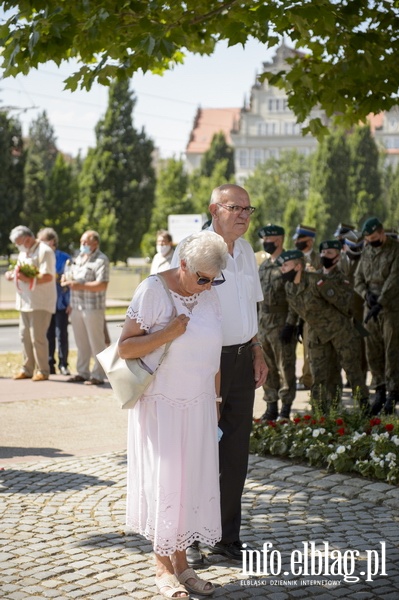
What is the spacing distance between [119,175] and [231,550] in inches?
2280

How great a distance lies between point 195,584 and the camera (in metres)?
5.04

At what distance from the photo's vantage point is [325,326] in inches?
381

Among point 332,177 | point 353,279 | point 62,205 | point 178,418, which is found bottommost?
point 178,418

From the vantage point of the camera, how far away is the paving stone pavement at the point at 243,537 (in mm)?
5137

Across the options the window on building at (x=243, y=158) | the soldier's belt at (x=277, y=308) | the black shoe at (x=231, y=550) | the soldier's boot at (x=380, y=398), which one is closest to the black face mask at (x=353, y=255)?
the soldier's boot at (x=380, y=398)

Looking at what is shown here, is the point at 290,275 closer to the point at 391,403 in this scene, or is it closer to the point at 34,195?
the point at 391,403

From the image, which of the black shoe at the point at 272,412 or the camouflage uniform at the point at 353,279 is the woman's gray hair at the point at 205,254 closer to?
the black shoe at the point at 272,412

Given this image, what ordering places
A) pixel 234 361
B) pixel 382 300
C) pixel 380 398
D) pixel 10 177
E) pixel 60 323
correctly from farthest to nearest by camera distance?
pixel 10 177, pixel 60 323, pixel 380 398, pixel 382 300, pixel 234 361

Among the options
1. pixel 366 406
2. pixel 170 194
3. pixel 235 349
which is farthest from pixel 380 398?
pixel 170 194

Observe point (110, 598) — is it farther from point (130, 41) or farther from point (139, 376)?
point (130, 41)

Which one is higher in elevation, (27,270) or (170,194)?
(170,194)

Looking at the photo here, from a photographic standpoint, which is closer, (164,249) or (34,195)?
(164,249)

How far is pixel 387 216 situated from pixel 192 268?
87.7 meters

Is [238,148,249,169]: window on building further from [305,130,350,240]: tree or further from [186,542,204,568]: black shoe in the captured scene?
[186,542,204,568]: black shoe
